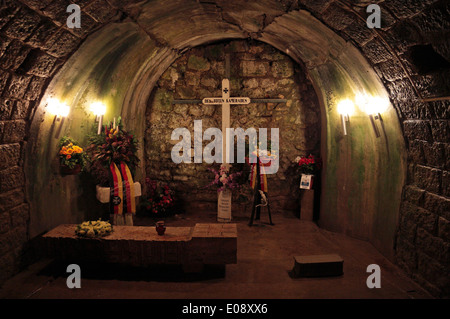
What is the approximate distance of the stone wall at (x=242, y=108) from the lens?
7.78m

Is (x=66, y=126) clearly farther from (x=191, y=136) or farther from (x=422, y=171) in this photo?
(x=422, y=171)

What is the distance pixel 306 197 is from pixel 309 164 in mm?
705

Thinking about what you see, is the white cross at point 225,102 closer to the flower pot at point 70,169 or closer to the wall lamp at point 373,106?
the wall lamp at point 373,106

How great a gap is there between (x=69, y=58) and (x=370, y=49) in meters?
3.88

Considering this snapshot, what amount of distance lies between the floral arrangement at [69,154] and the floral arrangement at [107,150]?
0.36 m

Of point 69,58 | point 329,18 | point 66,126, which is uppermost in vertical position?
point 329,18

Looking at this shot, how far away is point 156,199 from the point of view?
785 cm

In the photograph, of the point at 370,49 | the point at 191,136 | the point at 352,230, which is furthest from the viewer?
the point at 191,136

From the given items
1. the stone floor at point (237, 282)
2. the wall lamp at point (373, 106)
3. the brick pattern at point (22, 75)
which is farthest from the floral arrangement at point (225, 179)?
the brick pattern at point (22, 75)

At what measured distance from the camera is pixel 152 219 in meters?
7.55

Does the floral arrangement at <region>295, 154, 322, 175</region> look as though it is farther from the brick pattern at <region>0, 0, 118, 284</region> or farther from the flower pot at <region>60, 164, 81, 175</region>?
the brick pattern at <region>0, 0, 118, 284</region>

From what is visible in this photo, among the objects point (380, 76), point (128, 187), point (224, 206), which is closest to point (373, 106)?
point (380, 76)

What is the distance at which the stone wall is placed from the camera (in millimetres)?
7781

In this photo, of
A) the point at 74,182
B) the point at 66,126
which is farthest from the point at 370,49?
the point at 74,182
